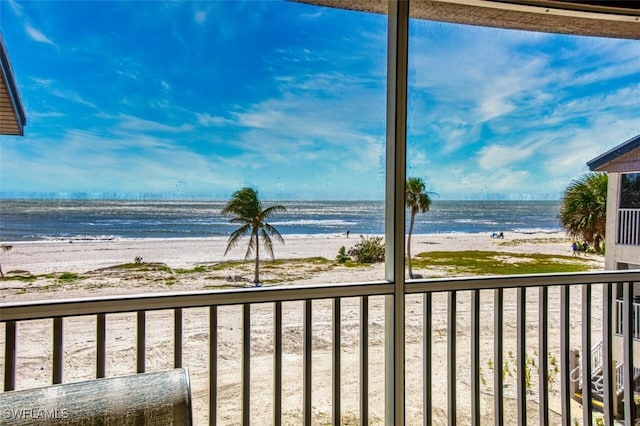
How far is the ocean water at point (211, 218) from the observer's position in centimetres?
166

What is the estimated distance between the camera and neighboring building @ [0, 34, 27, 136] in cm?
163

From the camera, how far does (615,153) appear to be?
2295mm

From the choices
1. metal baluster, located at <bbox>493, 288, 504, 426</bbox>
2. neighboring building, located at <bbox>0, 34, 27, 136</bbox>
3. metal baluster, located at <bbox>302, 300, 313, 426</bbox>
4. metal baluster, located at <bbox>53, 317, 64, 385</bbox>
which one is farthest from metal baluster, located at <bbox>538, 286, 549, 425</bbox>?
neighboring building, located at <bbox>0, 34, 27, 136</bbox>

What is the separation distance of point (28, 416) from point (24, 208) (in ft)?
3.57

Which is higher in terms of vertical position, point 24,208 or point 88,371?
point 24,208

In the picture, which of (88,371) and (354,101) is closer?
(88,371)

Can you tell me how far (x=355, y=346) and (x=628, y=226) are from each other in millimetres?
1905

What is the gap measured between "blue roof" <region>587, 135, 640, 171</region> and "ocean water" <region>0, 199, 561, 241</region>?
36cm

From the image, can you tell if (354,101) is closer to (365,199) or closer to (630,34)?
(365,199)

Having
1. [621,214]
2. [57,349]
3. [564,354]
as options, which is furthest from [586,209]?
[57,349]

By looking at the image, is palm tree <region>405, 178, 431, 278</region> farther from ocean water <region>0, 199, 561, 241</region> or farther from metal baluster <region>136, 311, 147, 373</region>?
metal baluster <region>136, 311, 147, 373</region>

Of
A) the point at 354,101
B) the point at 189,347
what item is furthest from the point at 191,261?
the point at 354,101

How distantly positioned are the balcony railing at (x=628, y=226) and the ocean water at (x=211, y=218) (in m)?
0.45

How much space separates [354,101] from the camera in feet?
6.63
